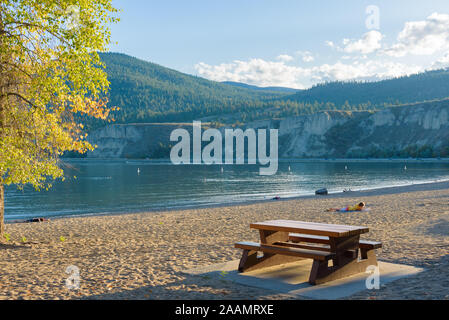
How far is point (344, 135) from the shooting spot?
140125mm

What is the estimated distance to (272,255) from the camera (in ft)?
26.1

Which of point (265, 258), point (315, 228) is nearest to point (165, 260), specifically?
point (265, 258)

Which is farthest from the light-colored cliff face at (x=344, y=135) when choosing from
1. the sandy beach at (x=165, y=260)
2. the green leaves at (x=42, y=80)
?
the green leaves at (x=42, y=80)

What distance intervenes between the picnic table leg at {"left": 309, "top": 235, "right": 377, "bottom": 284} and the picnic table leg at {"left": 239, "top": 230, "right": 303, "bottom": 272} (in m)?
1.17

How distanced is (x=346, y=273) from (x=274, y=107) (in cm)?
19439

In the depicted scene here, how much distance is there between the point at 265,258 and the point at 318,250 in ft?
3.13

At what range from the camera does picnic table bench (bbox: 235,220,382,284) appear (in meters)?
6.87

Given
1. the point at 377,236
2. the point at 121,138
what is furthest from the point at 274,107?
the point at 377,236

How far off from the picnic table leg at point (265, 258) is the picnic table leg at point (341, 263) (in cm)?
117

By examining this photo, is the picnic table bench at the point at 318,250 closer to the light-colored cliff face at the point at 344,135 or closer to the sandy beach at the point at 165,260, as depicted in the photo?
the sandy beach at the point at 165,260

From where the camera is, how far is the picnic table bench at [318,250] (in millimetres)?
6867

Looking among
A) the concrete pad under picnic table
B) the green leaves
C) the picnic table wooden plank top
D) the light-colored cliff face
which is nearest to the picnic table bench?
the picnic table wooden plank top

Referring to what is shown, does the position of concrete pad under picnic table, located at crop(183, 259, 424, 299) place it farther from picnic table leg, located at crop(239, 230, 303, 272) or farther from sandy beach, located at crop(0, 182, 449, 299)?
sandy beach, located at crop(0, 182, 449, 299)

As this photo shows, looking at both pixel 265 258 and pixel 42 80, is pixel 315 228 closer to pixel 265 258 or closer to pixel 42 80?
pixel 265 258
